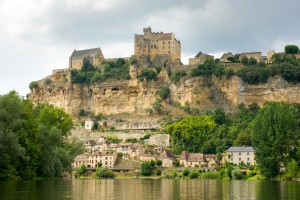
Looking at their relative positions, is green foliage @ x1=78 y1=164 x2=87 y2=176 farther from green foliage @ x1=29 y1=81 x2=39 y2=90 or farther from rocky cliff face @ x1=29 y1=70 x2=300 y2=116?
green foliage @ x1=29 y1=81 x2=39 y2=90

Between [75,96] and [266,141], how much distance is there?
3171 inches

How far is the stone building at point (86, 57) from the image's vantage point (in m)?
141

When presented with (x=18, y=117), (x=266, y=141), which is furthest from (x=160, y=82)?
(x=18, y=117)

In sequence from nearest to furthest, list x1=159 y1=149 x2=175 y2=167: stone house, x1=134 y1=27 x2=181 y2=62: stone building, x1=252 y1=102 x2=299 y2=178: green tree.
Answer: x1=252 y1=102 x2=299 y2=178: green tree → x1=159 y1=149 x2=175 y2=167: stone house → x1=134 y1=27 x2=181 y2=62: stone building

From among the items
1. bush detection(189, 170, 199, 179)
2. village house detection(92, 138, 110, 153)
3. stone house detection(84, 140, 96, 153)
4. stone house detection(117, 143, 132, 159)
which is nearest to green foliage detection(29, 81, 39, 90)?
stone house detection(84, 140, 96, 153)

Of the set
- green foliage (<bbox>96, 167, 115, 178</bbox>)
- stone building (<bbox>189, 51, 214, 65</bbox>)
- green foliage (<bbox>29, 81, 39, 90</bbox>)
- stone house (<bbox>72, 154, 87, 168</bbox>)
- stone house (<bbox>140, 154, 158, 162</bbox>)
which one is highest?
stone building (<bbox>189, 51, 214, 65</bbox>)

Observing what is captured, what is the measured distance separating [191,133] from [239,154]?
12.7m

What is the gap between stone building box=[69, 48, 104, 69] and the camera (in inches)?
5566

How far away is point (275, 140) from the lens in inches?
2436

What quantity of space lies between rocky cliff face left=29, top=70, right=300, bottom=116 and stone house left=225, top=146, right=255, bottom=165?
25.4m

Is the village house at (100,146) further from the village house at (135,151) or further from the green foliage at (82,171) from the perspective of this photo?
the green foliage at (82,171)

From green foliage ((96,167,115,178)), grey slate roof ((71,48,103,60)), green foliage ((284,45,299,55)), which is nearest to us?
green foliage ((96,167,115,178))

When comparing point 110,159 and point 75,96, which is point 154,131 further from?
point 75,96

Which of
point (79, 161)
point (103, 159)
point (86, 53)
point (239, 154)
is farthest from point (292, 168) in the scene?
point (86, 53)
